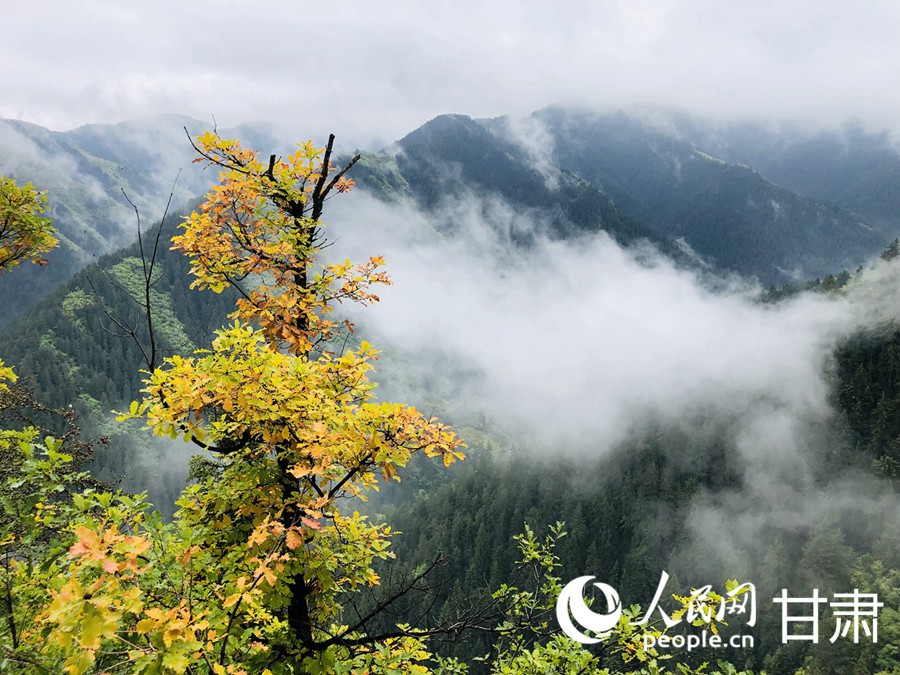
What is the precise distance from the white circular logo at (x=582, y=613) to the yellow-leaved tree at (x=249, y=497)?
449cm

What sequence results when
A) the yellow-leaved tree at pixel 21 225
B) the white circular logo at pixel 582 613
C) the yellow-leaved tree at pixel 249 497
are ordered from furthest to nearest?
the yellow-leaved tree at pixel 21 225 < the white circular logo at pixel 582 613 < the yellow-leaved tree at pixel 249 497

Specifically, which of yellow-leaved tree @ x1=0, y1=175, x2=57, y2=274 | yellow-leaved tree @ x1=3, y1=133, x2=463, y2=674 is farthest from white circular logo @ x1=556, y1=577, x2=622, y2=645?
yellow-leaved tree @ x1=0, y1=175, x2=57, y2=274

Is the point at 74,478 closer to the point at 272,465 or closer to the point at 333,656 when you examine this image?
the point at 272,465

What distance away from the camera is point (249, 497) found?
8484mm

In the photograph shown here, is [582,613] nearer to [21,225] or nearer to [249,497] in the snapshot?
[249,497]

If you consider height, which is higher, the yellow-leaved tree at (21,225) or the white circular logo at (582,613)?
the yellow-leaved tree at (21,225)

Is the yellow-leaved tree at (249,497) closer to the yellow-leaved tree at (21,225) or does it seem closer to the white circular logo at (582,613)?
the white circular logo at (582,613)

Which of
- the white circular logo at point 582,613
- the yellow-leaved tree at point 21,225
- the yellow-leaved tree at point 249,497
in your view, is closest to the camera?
the yellow-leaved tree at point 249,497

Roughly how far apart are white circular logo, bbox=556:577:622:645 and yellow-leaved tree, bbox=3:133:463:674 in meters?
4.49

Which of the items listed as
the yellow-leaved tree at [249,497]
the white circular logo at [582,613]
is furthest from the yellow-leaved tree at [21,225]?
the white circular logo at [582,613]

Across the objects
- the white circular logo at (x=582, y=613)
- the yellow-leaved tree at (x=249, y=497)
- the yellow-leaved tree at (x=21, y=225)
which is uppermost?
the yellow-leaved tree at (x=21, y=225)

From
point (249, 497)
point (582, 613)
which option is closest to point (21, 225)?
point (249, 497)

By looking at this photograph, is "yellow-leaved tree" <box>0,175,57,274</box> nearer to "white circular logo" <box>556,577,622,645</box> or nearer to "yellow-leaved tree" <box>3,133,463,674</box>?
"yellow-leaved tree" <box>3,133,463,674</box>

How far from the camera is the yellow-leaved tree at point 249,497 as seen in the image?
16.8 feet
